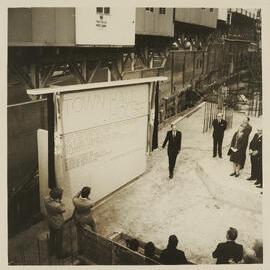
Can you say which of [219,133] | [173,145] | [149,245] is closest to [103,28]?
[173,145]

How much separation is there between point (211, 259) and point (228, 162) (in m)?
1.53

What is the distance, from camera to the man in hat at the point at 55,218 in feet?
10.8

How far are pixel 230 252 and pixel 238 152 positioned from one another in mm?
1629

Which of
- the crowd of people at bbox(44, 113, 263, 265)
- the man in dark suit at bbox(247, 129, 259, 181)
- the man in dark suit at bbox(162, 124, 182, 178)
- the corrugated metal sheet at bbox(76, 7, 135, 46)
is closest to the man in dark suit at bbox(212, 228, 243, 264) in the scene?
the crowd of people at bbox(44, 113, 263, 265)

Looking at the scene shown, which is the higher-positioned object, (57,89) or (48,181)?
(57,89)

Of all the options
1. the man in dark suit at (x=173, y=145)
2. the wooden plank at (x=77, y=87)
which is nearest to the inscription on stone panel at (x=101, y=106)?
the wooden plank at (x=77, y=87)

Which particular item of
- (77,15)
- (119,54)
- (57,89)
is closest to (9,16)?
(57,89)

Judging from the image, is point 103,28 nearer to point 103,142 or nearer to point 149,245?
point 103,142

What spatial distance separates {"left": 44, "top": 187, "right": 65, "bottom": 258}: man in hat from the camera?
3301mm

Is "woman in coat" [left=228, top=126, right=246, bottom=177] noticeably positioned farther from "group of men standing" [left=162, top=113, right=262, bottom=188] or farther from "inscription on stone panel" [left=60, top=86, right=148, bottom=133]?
"inscription on stone panel" [left=60, top=86, right=148, bottom=133]

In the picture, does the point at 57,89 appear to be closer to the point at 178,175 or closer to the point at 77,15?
the point at 77,15

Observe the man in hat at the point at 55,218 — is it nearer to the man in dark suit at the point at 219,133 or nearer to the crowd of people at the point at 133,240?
the crowd of people at the point at 133,240

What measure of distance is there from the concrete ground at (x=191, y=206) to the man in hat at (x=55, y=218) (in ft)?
1.97

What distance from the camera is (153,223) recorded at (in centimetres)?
398
